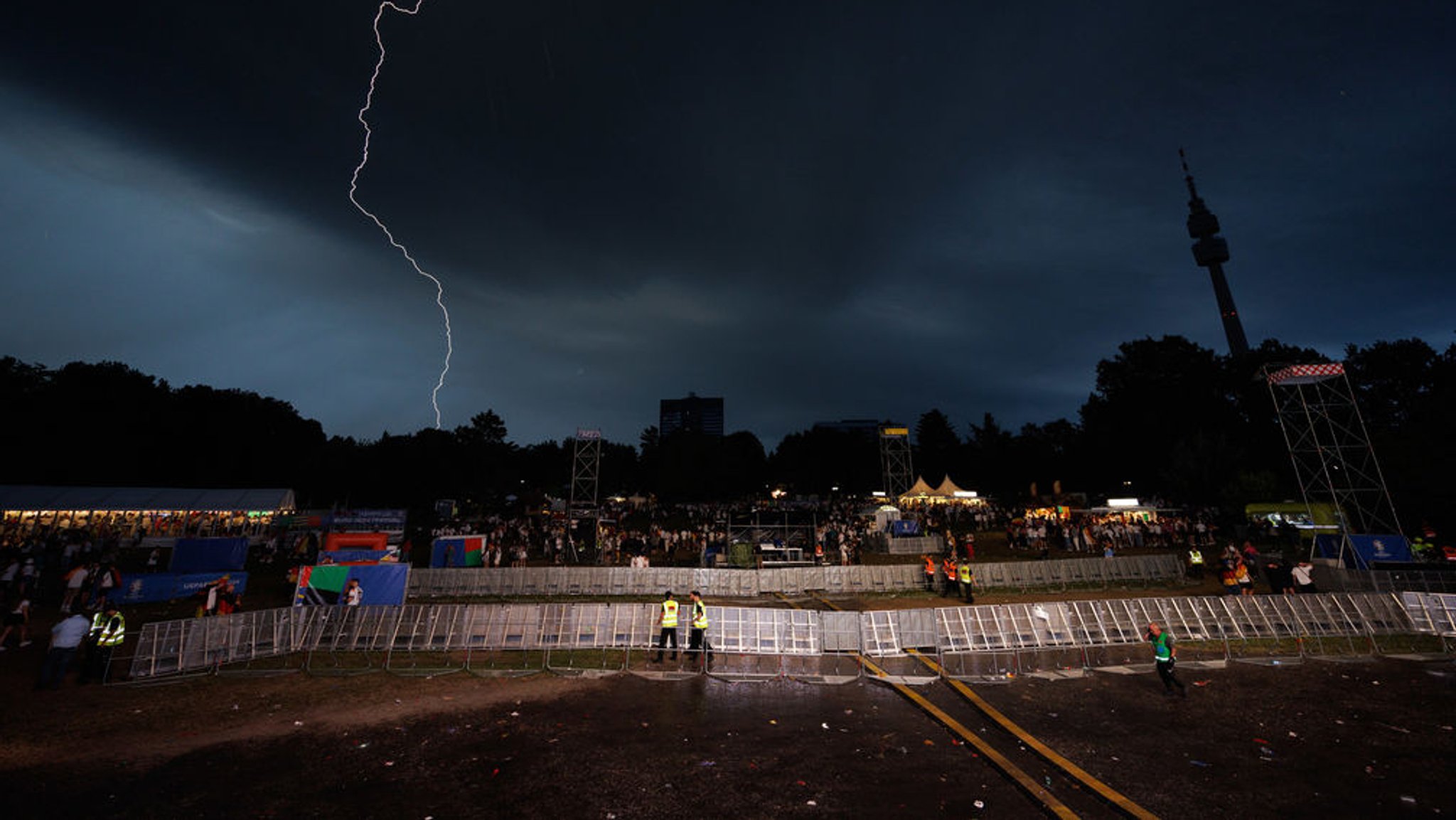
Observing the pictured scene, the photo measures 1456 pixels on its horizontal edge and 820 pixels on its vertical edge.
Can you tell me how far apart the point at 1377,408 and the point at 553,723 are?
88887 millimetres

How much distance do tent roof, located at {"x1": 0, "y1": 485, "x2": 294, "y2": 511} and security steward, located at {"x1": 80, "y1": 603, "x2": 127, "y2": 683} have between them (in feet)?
117

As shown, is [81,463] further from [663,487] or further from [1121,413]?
[1121,413]

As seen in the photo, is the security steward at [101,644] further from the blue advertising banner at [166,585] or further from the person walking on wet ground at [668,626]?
the person walking on wet ground at [668,626]

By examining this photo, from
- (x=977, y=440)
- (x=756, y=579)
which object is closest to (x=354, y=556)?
(x=756, y=579)

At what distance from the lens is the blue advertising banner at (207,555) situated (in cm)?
2364

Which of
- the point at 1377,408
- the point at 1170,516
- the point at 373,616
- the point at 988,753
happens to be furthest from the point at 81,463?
the point at 1377,408

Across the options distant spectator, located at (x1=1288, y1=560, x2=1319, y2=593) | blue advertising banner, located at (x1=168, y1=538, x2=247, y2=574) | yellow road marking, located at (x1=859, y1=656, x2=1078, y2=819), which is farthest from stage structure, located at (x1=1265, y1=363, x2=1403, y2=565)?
blue advertising banner, located at (x1=168, y1=538, x2=247, y2=574)

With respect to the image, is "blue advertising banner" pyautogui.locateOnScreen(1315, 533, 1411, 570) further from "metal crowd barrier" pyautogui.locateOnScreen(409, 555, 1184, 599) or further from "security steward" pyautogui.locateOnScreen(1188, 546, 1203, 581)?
"metal crowd barrier" pyautogui.locateOnScreen(409, 555, 1184, 599)

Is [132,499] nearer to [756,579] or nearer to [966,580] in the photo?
[756,579]

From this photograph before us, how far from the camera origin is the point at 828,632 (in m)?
11.5

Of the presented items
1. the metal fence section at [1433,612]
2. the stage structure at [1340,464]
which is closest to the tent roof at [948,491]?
the stage structure at [1340,464]

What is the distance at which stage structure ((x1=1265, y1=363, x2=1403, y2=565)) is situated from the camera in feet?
69.5

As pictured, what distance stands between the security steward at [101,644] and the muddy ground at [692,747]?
0.61 metres

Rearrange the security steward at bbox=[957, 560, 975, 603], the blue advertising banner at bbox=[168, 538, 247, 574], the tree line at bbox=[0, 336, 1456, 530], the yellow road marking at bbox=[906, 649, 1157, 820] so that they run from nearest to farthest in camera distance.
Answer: the yellow road marking at bbox=[906, 649, 1157, 820], the security steward at bbox=[957, 560, 975, 603], the blue advertising banner at bbox=[168, 538, 247, 574], the tree line at bbox=[0, 336, 1456, 530]
